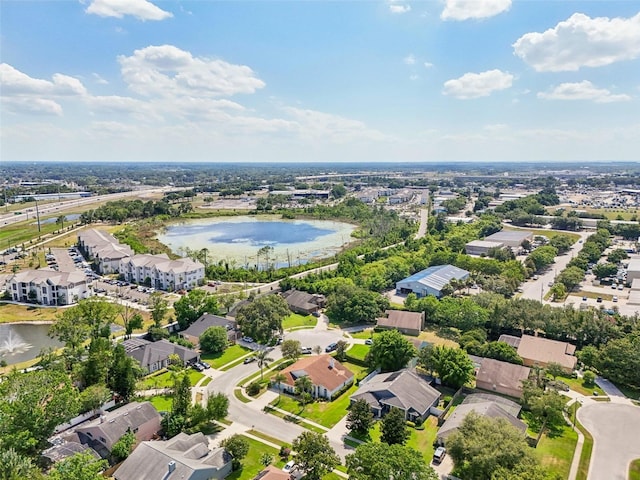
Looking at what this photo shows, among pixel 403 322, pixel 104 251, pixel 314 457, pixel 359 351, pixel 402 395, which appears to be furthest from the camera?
pixel 104 251

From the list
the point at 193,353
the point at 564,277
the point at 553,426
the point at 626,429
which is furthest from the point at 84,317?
the point at 564,277

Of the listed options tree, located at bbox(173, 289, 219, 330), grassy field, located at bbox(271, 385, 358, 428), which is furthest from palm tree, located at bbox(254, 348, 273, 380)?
tree, located at bbox(173, 289, 219, 330)

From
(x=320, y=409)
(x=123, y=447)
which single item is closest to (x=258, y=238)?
(x=320, y=409)

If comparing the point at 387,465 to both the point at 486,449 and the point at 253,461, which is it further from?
the point at 253,461

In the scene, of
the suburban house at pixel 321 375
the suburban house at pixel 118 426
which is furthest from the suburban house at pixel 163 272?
the suburban house at pixel 118 426

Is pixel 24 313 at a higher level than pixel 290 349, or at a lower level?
lower

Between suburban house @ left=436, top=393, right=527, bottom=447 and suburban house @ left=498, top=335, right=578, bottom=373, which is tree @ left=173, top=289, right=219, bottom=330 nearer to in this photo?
suburban house @ left=436, top=393, right=527, bottom=447
